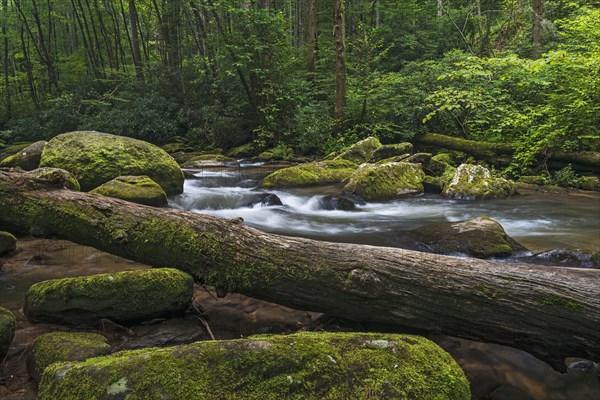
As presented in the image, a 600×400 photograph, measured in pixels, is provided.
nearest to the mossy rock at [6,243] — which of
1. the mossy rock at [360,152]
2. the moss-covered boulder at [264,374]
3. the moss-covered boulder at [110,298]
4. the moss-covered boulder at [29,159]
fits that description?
the moss-covered boulder at [110,298]

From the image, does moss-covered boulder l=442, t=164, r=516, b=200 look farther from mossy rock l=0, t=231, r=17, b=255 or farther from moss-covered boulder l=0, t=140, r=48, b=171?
moss-covered boulder l=0, t=140, r=48, b=171

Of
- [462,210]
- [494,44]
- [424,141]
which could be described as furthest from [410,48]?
[462,210]

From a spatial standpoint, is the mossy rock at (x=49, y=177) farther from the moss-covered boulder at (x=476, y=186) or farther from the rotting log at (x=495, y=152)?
the rotting log at (x=495, y=152)

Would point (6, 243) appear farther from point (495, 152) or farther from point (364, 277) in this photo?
point (495, 152)

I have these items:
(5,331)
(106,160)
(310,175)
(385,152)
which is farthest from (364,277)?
(385,152)

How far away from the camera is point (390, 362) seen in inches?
94.7

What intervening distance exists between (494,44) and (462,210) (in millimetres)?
18893

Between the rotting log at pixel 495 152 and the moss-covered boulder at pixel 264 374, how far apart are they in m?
12.0

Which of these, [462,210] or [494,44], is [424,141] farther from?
[494,44]

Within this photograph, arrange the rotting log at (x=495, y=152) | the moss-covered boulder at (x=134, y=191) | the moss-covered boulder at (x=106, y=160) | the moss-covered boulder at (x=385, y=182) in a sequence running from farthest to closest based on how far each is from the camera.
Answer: the rotting log at (x=495, y=152) < the moss-covered boulder at (x=385, y=182) < the moss-covered boulder at (x=106, y=160) < the moss-covered boulder at (x=134, y=191)

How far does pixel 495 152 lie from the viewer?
13539 millimetres

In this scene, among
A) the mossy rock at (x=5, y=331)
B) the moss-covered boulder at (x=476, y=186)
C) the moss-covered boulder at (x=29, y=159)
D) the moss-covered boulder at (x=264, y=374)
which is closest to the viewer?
the moss-covered boulder at (x=264, y=374)

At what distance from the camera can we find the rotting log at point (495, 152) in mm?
11648

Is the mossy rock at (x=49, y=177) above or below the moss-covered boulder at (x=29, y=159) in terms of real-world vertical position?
above
